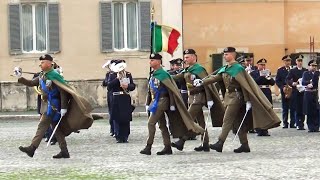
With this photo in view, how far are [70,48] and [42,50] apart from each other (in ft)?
3.32

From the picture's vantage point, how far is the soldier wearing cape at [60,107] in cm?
1652

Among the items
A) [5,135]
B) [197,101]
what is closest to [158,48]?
[5,135]

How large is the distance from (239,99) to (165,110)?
4.39 feet

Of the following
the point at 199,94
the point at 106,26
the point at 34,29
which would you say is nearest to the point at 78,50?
the point at 106,26

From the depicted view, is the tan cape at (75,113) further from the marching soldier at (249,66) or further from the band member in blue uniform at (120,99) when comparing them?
the marching soldier at (249,66)

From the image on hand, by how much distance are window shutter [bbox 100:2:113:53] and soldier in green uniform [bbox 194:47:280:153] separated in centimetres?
1737

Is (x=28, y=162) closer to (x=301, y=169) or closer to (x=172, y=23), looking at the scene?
(x=301, y=169)

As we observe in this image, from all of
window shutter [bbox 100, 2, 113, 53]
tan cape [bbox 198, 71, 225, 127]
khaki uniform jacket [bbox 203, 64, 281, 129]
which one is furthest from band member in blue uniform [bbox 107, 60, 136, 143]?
window shutter [bbox 100, 2, 113, 53]

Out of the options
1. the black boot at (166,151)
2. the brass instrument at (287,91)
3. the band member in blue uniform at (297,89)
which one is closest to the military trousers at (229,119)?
the black boot at (166,151)

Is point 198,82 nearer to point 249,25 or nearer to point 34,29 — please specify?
point 34,29

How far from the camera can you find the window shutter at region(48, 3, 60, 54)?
34000mm

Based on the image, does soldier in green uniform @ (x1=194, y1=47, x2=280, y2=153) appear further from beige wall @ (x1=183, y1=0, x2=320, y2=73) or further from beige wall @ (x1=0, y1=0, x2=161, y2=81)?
beige wall @ (x1=183, y1=0, x2=320, y2=73)

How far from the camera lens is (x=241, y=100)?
16953 mm

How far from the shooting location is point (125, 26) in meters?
34.5
